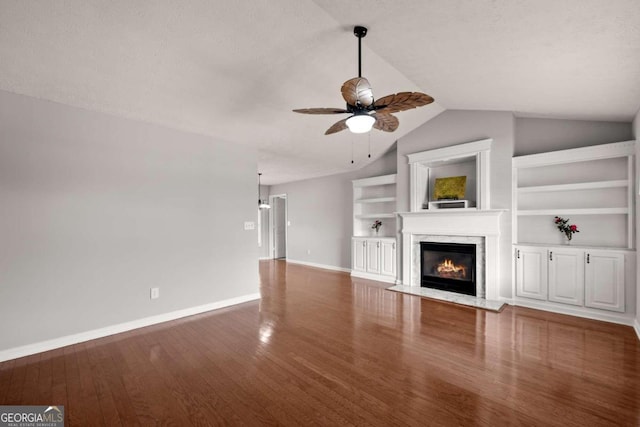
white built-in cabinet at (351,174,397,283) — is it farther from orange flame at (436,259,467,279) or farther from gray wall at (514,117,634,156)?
gray wall at (514,117,634,156)

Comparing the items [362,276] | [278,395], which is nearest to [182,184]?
[278,395]

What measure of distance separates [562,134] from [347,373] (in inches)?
177

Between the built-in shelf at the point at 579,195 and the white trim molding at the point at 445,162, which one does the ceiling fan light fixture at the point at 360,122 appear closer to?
the white trim molding at the point at 445,162

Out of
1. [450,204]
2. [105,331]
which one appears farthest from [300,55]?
[105,331]

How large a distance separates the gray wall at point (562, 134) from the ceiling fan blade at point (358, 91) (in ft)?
11.7

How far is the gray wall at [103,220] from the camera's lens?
273 centimetres

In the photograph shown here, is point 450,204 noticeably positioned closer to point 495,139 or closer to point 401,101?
point 495,139

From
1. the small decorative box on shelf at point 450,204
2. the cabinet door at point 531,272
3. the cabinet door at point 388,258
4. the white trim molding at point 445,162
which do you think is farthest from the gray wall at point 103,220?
the cabinet door at point 531,272

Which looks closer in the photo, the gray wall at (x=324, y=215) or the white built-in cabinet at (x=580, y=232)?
the white built-in cabinet at (x=580, y=232)

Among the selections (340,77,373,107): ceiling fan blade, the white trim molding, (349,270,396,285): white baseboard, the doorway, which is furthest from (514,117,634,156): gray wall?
the doorway

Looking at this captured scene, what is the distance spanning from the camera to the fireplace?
4.70 metres

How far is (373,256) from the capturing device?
6121 mm

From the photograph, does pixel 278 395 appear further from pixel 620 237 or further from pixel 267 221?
pixel 267 221

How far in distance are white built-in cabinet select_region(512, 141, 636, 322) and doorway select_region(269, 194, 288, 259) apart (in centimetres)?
646
